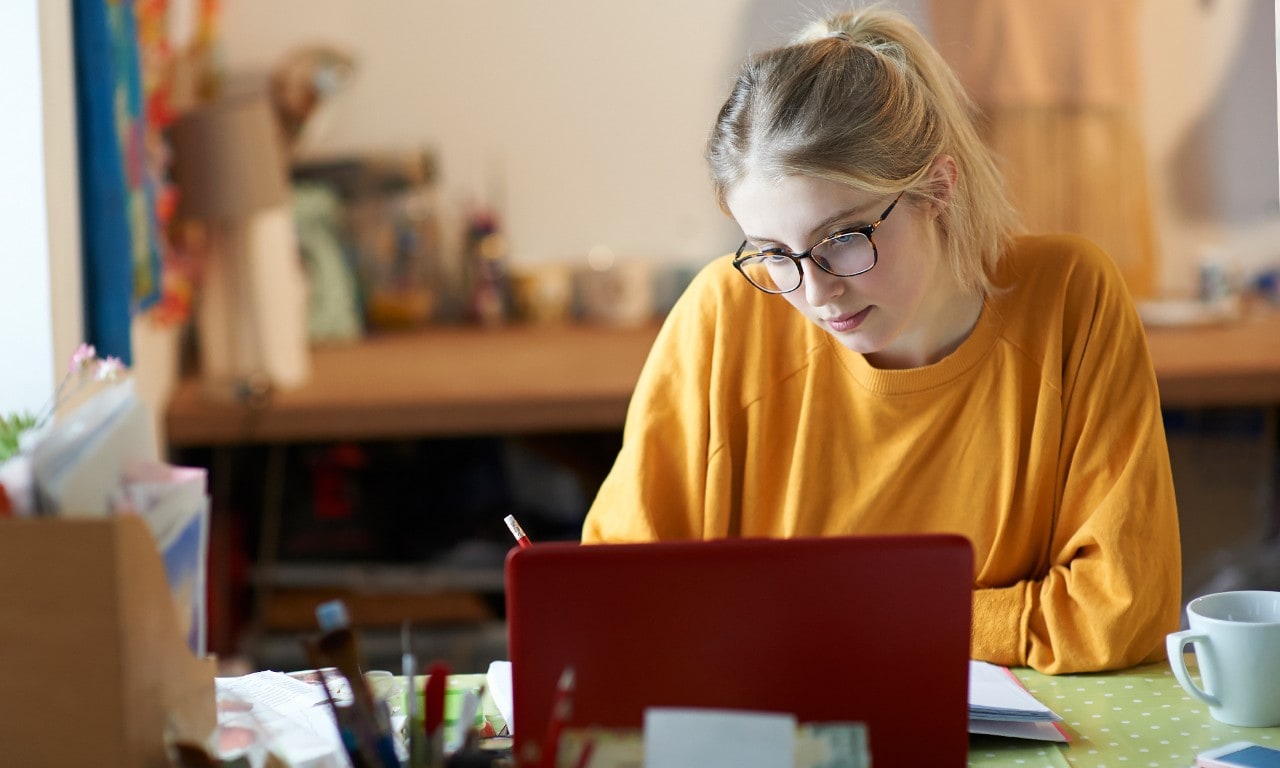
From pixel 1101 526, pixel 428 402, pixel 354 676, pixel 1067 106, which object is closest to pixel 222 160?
pixel 428 402

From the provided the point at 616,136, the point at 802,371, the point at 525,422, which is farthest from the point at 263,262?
the point at 802,371

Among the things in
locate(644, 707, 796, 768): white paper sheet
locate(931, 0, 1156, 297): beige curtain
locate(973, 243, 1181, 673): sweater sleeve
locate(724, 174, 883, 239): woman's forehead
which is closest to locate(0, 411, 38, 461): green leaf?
locate(644, 707, 796, 768): white paper sheet

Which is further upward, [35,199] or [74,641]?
[35,199]

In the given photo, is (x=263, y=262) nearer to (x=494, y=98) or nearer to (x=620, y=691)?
(x=494, y=98)

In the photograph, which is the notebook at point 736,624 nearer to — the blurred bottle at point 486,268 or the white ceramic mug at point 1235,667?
the white ceramic mug at point 1235,667

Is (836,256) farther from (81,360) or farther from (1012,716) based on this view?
(81,360)

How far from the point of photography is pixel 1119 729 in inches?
38.9

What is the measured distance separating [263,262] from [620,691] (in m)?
2.22

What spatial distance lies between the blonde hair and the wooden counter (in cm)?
141

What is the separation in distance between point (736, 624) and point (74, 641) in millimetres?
374

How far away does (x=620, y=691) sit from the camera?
0.81 metres

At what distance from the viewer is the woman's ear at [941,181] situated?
126 cm

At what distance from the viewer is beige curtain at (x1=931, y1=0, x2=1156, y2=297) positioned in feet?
10.4

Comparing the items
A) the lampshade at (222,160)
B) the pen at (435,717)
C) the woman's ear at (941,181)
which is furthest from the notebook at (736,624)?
→ the lampshade at (222,160)
